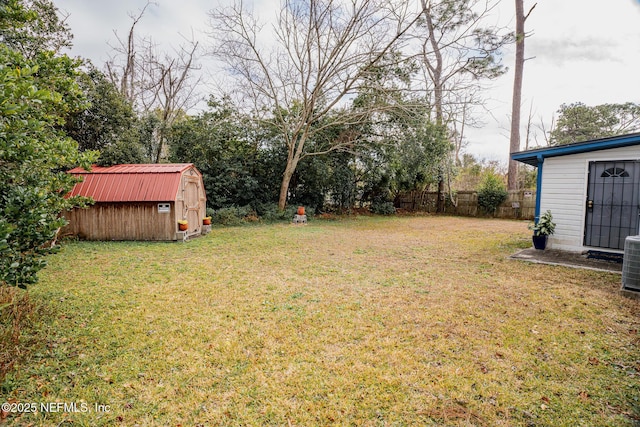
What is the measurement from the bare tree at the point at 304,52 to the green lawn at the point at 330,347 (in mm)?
8415

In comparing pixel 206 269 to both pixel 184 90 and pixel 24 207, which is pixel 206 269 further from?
pixel 184 90

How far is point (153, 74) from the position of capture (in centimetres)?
1688

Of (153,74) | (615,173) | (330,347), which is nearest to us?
(330,347)

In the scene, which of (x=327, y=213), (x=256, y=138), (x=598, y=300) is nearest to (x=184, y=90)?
(x=256, y=138)

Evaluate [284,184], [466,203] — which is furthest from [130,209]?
[466,203]

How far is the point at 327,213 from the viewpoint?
15016mm

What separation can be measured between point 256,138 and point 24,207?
39.2 ft

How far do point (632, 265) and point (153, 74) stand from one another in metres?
20.8

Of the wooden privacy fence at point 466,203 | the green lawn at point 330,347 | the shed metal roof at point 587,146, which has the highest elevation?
the shed metal roof at point 587,146

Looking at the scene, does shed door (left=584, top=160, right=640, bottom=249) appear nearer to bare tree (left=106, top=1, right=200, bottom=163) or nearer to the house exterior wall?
the house exterior wall

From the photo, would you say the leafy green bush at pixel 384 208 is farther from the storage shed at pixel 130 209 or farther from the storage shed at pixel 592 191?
the storage shed at pixel 130 209

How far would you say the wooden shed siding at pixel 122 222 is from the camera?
7.85 meters

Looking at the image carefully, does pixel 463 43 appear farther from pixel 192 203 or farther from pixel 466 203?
pixel 192 203

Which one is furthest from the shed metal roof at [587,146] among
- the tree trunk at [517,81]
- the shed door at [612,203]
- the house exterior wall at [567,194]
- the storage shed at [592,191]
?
the tree trunk at [517,81]
